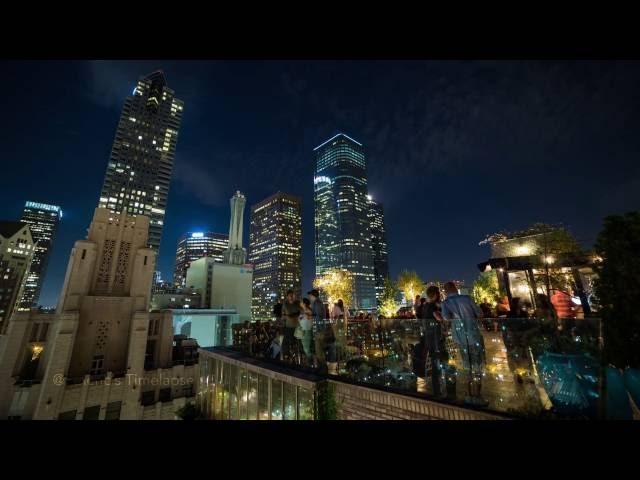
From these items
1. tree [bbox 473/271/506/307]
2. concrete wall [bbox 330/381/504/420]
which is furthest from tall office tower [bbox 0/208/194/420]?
tree [bbox 473/271/506/307]

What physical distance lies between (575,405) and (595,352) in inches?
31.5

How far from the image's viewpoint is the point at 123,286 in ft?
117

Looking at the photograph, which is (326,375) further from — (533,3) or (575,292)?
(575,292)

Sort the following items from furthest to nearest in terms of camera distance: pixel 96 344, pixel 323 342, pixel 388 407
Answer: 1. pixel 96 344
2. pixel 323 342
3. pixel 388 407

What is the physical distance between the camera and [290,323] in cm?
794

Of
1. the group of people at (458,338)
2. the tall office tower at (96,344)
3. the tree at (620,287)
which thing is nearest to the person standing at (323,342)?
the group of people at (458,338)

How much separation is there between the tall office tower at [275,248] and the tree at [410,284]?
88.8m

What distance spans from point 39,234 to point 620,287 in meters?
133

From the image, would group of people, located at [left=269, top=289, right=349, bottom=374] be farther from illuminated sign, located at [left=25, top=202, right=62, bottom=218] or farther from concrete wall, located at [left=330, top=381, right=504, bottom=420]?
illuminated sign, located at [left=25, top=202, right=62, bottom=218]

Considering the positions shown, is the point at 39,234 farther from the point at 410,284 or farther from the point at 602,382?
the point at 602,382

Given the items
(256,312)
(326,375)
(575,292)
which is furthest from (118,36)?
(256,312)

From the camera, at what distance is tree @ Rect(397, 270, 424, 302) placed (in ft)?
108

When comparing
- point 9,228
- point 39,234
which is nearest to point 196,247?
point 39,234

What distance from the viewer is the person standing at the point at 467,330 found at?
15.7 feet
